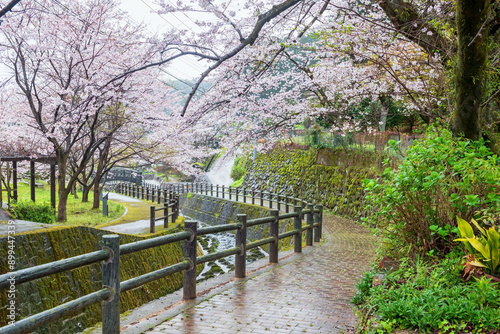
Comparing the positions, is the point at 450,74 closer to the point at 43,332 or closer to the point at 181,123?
the point at 181,123

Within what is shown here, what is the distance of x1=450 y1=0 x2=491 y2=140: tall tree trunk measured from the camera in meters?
5.32

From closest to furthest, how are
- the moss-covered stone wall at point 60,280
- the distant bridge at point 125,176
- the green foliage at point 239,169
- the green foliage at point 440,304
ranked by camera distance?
1. the green foliage at point 440,304
2. the moss-covered stone wall at point 60,280
3. the green foliage at point 239,169
4. the distant bridge at point 125,176

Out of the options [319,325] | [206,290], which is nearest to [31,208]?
[206,290]

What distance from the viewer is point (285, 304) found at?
5227 millimetres

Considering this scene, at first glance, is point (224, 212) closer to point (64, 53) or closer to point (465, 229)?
point (64, 53)

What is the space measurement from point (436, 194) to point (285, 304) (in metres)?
2.34

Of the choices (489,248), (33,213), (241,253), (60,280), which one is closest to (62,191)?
(33,213)

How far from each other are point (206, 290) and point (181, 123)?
544cm

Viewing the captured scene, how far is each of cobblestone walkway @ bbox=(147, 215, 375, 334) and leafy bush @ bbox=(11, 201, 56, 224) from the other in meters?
8.10

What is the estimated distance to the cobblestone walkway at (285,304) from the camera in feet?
14.3

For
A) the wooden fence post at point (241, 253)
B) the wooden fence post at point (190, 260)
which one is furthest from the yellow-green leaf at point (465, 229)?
the wooden fence post at point (241, 253)

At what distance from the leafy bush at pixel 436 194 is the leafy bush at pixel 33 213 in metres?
10.2

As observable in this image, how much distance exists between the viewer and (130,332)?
161 inches

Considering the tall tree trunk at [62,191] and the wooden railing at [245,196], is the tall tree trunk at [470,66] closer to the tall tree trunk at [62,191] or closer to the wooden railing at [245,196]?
the wooden railing at [245,196]
